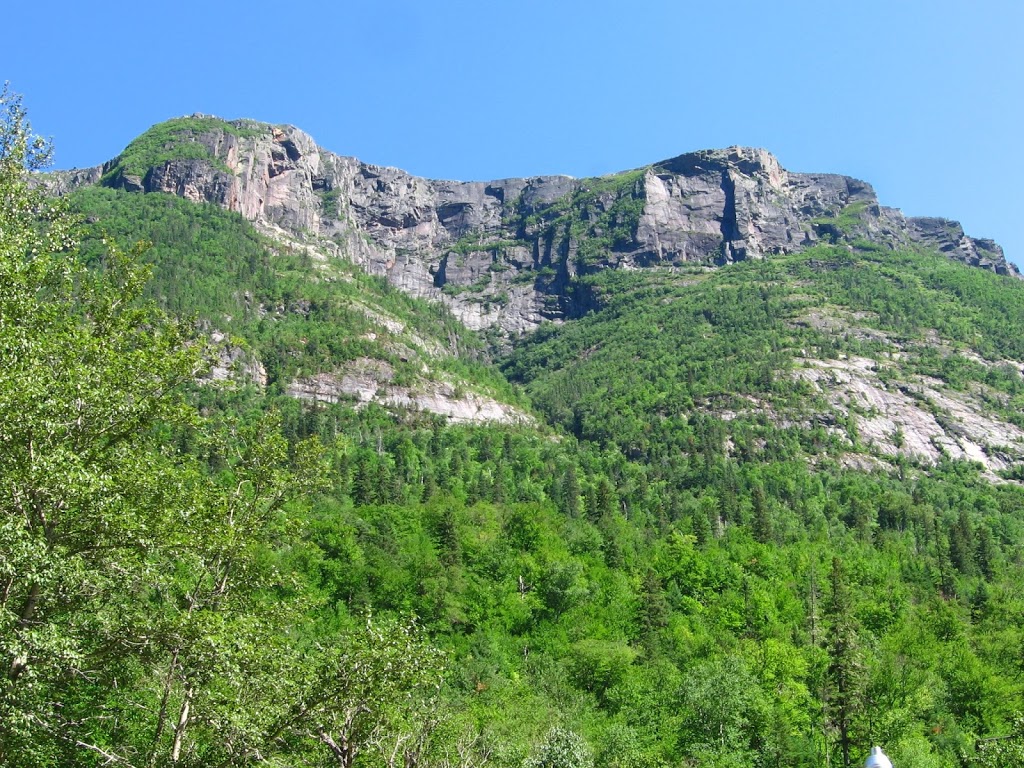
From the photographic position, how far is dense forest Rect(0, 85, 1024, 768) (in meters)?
16.8

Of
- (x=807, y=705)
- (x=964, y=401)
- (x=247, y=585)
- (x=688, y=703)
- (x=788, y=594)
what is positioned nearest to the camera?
(x=247, y=585)

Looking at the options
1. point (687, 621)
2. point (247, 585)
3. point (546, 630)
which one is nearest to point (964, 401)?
point (687, 621)

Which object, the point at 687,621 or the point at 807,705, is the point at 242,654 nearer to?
the point at 807,705

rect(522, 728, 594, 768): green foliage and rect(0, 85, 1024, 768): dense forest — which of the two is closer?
rect(0, 85, 1024, 768): dense forest

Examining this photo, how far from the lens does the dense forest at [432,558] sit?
55.1 ft

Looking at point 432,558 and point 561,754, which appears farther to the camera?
point 432,558

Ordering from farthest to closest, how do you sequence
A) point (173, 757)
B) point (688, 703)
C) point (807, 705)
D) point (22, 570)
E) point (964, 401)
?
point (964, 401)
point (807, 705)
point (688, 703)
point (173, 757)
point (22, 570)

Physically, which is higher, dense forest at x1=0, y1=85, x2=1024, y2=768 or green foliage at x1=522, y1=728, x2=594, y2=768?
dense forest at x1=0, y1=85, x2=1024, y2=768

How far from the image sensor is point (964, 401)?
632 ft

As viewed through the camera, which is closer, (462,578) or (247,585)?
(247,585)

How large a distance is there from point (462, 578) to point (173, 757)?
68.4 meters

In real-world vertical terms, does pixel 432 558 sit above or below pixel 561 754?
above

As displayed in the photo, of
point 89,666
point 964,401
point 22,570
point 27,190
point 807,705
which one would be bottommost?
point 807,705

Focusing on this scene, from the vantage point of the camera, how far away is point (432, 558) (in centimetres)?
8369
